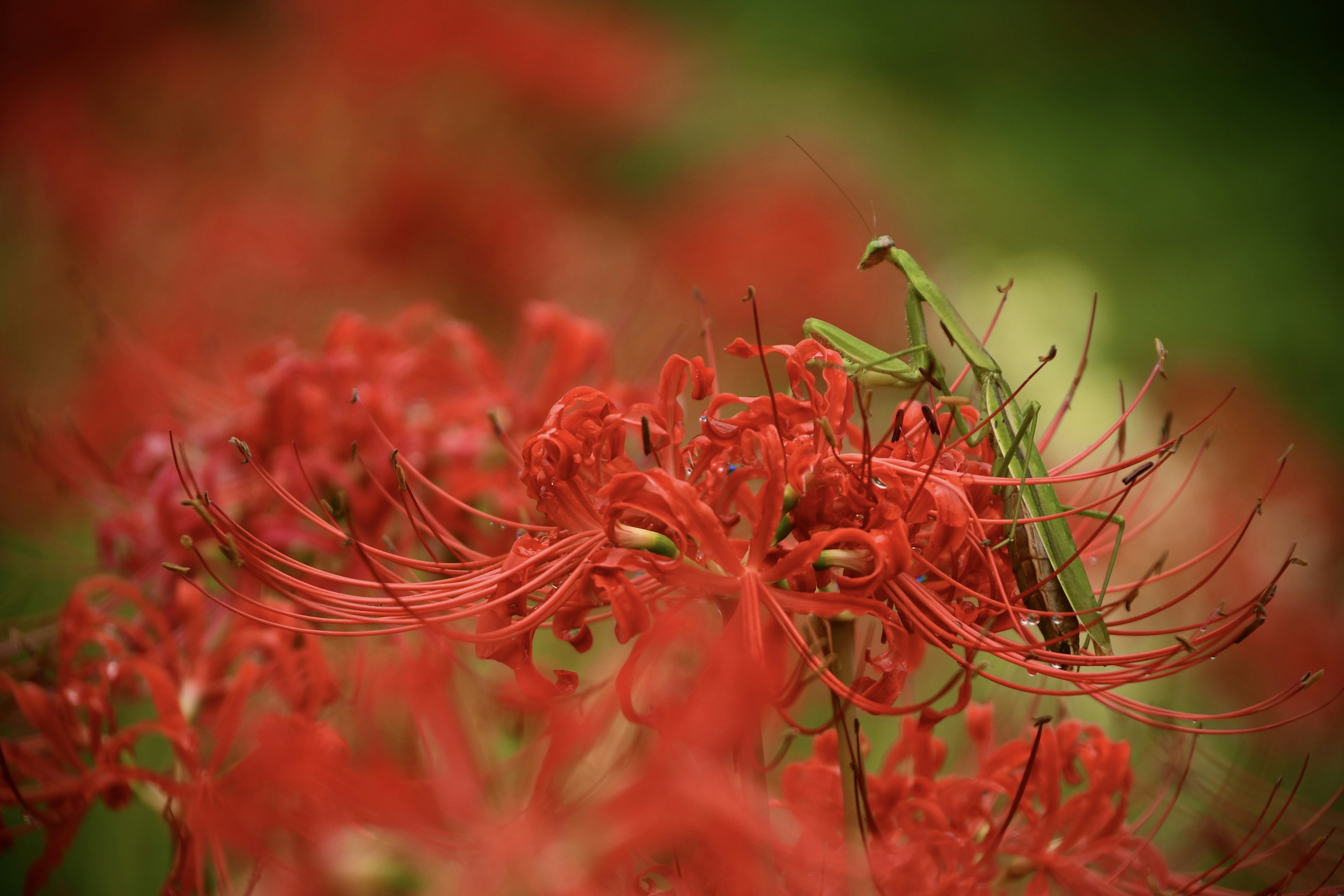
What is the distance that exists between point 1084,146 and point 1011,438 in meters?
4.30

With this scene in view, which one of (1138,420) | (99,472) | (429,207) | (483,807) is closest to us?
(483,807)

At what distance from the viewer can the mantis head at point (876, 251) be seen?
858 millimetres

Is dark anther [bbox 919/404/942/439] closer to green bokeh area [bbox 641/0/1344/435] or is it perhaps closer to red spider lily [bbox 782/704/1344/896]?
red spider lily [bbox 782/704/1344/896]

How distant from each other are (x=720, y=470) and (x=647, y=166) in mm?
3463

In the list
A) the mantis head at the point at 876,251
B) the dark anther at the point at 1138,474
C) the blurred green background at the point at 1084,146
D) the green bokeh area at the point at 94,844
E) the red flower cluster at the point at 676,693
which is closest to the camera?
the red flower cluster at the point at 676,693

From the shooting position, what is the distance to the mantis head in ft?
2.81

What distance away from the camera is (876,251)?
2.85 feet

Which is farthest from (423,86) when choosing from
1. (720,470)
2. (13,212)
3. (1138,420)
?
(720,470)

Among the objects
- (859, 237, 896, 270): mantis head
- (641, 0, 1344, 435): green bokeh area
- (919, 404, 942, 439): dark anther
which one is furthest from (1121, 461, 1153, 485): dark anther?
(641, 0, 1344, 435): green bokeh area

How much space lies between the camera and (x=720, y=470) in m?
0.73

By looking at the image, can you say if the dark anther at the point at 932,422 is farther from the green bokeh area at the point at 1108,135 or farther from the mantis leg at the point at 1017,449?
the green bokeh area at the point at 1108,135

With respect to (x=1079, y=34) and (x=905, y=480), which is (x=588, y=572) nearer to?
(x=905, y=480)

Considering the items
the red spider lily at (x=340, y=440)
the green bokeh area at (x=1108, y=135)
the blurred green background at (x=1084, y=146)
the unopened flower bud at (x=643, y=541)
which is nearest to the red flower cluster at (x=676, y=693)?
the unopened flower bud at (x=643, y=541)

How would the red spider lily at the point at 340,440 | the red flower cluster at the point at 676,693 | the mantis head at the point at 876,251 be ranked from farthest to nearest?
the red spider lily at the point at 340,440 < the mantis head at the point at 876,251 < the red flower cluster at the point at 676,693
